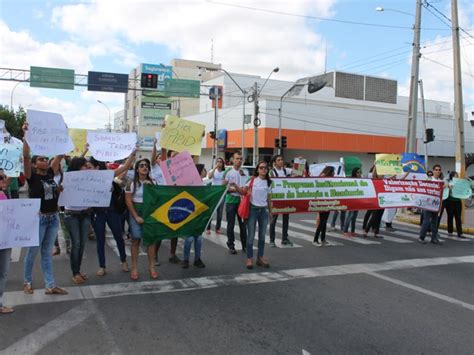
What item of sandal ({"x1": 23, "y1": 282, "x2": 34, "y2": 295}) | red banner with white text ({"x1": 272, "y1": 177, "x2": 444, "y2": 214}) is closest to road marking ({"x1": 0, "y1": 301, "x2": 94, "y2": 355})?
sandal ({"x1": 23, "y1": 282, "x2": 34, "y2": 295})

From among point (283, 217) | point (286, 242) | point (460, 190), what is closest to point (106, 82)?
point (283, 217)

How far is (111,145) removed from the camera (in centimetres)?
694

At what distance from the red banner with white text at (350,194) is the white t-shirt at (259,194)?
211 centimetres

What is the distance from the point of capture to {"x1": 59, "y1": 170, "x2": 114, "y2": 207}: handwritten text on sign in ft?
19.8

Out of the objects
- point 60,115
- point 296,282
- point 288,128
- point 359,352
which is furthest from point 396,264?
point 288,128

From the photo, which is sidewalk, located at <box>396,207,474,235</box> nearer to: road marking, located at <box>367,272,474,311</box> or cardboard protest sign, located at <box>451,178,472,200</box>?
cardboard protest sign, located at <box>451,178,472,200</box>

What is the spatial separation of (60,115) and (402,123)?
48.0 metres

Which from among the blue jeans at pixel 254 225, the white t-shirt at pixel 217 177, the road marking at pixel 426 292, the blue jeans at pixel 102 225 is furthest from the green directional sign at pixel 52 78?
the road marking at pixel 426 292

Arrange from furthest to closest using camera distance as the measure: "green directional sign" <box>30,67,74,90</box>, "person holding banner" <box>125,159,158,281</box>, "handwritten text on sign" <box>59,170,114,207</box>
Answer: "green directional sign" <box>30,67,74,90</box> → "person holding banner" <box>125,159,158,281</box> → "handwritten text on sign" <box>59,170,114,207</box>

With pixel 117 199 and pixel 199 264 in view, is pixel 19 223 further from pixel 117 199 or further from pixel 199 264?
pixel 199 264

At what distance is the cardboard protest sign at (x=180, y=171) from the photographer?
7.29m

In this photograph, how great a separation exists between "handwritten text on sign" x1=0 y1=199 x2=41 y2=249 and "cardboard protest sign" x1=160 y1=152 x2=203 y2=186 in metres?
2.44

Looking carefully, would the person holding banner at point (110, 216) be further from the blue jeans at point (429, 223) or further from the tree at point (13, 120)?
the tree at point (13, 120)

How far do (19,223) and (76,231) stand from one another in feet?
3.97
